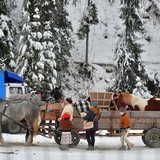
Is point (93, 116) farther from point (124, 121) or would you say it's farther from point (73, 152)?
point (73, 152)

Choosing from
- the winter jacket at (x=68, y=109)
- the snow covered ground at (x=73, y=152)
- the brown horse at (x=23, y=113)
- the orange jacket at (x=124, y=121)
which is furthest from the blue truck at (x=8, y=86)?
the orange jacket at (x=124, y=121)

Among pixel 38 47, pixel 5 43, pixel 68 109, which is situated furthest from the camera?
pixel 5 43

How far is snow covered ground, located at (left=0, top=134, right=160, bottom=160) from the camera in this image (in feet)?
41.4

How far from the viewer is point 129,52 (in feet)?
117

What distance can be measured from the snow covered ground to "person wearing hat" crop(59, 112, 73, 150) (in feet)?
0.88

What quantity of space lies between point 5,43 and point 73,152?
20277 mm

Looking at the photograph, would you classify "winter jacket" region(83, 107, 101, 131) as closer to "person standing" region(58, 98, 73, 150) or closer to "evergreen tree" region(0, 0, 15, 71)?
"person standing" region(58, 98, 73, 150)

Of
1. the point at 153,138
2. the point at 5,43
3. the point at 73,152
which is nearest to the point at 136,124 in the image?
the point at 153,138

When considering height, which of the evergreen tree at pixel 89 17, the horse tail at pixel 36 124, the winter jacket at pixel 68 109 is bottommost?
the horse tail at pixel 36 124

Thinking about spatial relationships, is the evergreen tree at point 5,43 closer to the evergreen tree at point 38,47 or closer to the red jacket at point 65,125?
the evergreen tree at point 38,47

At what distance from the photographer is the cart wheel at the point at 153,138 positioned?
15500 mm

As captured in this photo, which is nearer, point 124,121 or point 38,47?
point 124,121

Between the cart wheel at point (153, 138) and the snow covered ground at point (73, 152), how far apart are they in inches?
9.3

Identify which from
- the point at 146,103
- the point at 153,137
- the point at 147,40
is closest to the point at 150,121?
the point at 153,137
